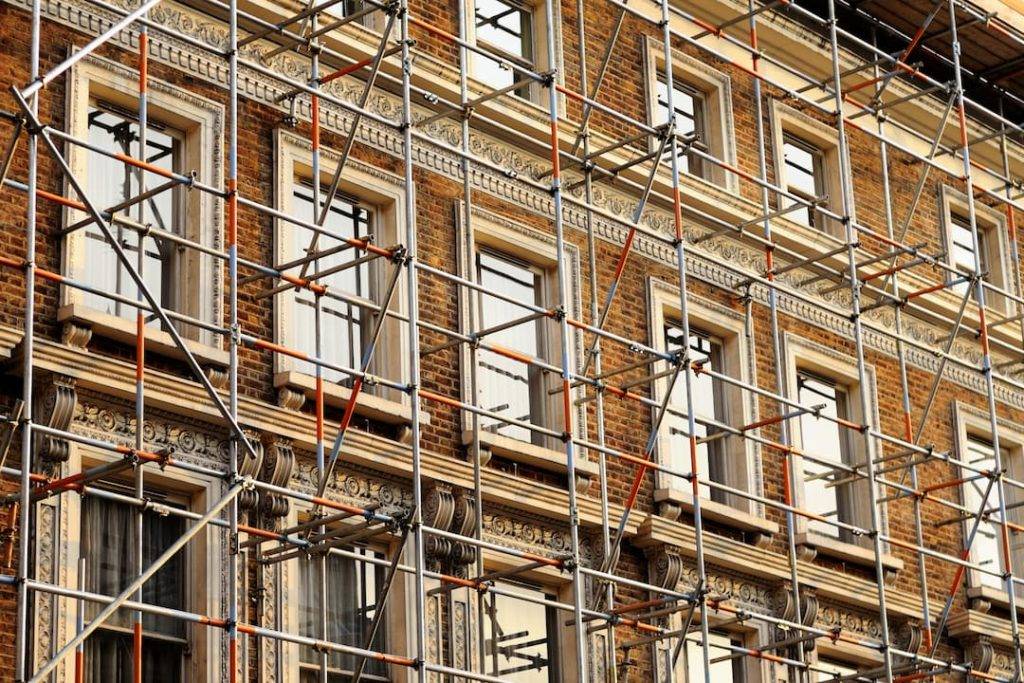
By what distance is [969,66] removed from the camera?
29.1 metres

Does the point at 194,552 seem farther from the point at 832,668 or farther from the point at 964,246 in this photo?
the point at 964,246

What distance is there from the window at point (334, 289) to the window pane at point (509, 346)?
1.32m

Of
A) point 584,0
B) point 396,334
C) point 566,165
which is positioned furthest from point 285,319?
point 584,0

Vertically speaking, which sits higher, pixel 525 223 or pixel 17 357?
pixel 525 223

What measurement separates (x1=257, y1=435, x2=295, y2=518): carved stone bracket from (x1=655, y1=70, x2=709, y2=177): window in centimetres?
766

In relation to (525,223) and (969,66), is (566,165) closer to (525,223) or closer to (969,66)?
(525,223)

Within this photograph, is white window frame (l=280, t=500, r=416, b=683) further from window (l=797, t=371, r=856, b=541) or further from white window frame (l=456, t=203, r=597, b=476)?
window (l=797, t=371, r=856, b=541)

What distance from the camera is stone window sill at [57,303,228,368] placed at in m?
18.5

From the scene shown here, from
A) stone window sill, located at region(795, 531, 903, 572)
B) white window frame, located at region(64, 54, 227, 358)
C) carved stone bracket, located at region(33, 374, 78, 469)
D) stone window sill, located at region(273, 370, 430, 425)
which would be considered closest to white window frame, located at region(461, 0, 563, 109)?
white window frame, located at region(64, 54, 227, 358)

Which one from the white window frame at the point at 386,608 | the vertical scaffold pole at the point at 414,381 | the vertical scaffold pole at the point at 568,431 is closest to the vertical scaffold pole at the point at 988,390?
the vertical scaffold pole at the point at 568,431

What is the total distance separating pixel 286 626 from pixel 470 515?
2273mm

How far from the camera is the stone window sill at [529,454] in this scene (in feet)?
A: 69.9

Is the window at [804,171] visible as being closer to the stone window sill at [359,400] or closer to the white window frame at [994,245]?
the white window frame at [994,245]

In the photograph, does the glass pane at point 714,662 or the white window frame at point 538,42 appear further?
the white window frame at point 538,42
